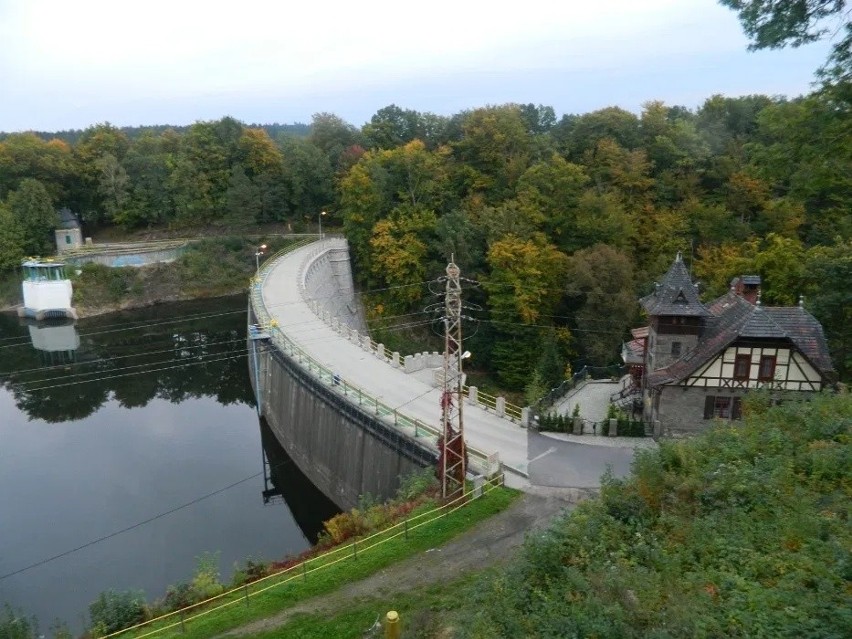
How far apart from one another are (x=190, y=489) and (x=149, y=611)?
41.8ft

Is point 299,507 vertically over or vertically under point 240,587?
under

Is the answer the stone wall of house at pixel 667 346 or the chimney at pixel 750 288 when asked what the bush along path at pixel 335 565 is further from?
the chimney at pixel 750 288

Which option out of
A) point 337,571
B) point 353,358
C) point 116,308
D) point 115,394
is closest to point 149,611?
point 337,571

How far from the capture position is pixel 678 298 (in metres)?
23.7

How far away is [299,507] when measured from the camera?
27516 millimetres

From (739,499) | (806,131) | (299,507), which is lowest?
(299,507)

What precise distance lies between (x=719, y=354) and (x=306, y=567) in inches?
642

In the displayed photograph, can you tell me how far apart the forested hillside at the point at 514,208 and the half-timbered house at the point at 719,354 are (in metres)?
3.79

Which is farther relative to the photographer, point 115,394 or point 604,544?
point 115,394

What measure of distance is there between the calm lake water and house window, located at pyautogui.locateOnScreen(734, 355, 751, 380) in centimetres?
1752

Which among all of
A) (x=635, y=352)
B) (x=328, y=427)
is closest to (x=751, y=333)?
(x=635, y=352)

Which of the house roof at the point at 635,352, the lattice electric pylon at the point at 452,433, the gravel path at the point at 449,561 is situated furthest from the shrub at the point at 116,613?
the house roof at the point at 635,352

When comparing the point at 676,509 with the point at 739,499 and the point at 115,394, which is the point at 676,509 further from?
the point at 115,394

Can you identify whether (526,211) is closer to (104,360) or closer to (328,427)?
(328,427)
